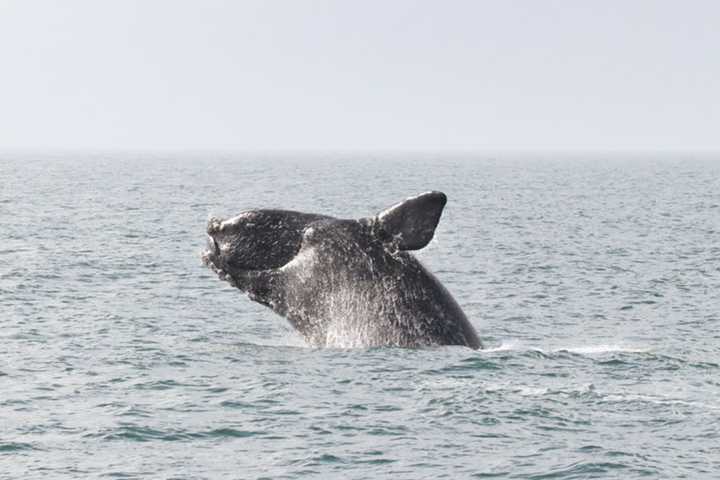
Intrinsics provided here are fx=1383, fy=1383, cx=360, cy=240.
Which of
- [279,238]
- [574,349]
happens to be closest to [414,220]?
[279,238]

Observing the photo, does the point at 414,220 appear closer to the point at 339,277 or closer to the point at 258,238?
the point at 339,277

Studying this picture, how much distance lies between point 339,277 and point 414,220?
195 cm

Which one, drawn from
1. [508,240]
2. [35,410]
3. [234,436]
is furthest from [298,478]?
[508,240]

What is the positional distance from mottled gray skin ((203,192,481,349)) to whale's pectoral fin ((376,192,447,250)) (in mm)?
41

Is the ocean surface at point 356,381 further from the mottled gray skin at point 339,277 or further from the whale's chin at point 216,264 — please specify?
the whale's chin at point 216,264

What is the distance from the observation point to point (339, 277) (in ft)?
78.4

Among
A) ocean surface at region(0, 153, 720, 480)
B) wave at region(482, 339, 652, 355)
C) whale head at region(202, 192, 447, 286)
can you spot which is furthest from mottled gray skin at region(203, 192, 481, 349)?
wave at region(482, 339, 652, 355)

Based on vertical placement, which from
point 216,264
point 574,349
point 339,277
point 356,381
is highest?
point 216,264

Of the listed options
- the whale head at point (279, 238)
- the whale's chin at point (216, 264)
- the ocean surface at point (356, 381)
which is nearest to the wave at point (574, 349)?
the ocean surface at point (356, 381)

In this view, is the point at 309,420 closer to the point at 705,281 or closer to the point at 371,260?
the point at 371,260

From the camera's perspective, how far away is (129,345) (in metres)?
31.9

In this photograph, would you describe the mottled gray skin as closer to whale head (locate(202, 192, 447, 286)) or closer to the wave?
whale head (locate(202, 192, 447, 286))

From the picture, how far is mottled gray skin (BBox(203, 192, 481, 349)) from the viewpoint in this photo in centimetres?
2373

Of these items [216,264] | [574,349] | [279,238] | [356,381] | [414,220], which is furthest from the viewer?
[574,349]
